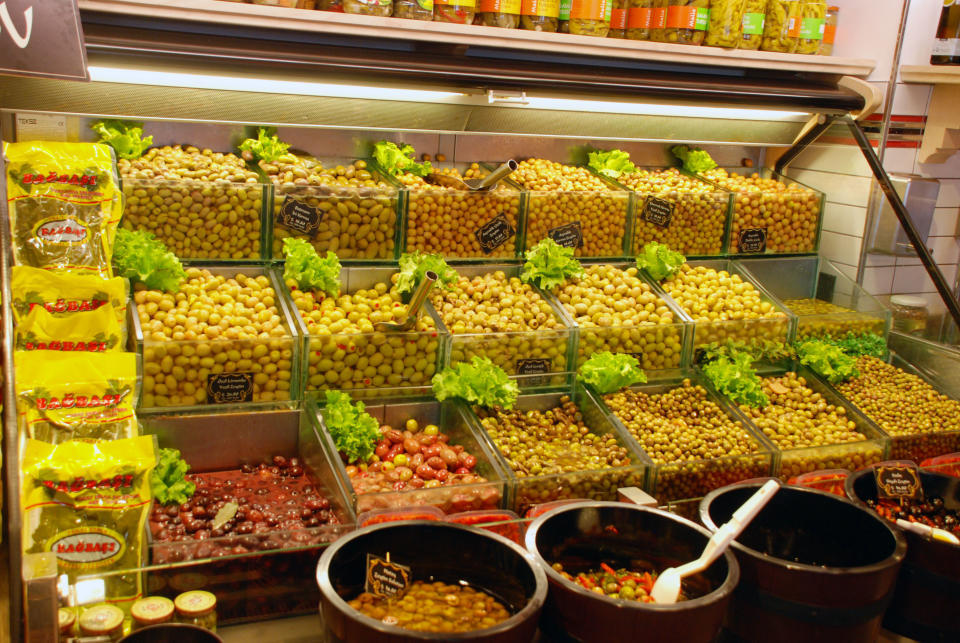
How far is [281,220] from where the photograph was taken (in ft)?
10.8

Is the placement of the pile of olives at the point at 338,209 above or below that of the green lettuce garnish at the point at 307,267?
above

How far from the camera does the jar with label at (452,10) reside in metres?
3.19

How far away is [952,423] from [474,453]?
2032 millimetres

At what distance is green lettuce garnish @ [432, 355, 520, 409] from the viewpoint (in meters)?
3.11

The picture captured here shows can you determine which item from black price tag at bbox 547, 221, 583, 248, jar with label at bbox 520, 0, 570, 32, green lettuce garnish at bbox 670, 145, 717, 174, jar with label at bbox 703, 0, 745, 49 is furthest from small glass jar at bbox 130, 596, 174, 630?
green lettuce garnish at bbox 670, 145, 717, 174

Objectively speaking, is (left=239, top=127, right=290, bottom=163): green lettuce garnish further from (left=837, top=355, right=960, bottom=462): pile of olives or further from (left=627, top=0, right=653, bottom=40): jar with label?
(left=837, top=355, right=960, bottom=462): pile of olives

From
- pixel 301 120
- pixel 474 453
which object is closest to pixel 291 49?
pixel 301 120

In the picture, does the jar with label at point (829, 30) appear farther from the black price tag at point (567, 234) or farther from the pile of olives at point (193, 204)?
the pile of olives at point (193, 204)

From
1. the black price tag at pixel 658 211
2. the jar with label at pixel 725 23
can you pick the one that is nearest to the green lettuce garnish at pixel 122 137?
the black price tag at pixel 658 211

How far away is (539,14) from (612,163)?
0.99 meters

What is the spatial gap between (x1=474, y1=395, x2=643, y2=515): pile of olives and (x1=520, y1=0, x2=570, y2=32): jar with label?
57.2 inches

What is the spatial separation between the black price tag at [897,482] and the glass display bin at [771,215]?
5.56 ft

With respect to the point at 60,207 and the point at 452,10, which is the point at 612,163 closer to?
the point at 452,10

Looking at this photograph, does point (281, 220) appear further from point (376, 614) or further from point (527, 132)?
point (376, 614)
